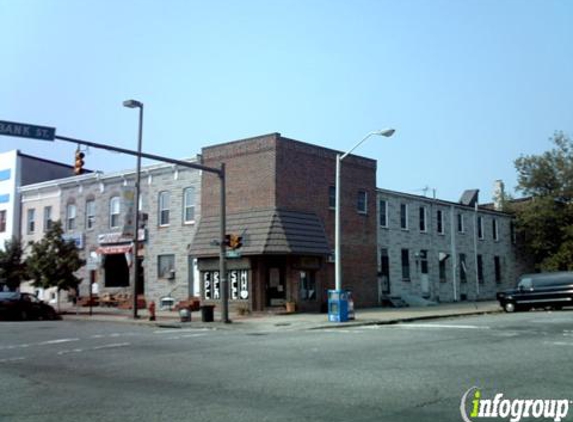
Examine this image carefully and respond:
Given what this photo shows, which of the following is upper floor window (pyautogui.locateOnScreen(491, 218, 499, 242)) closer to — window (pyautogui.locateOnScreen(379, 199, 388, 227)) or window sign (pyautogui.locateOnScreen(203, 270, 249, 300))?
window (pyautogui.locateOnScreen(379, 199, 388, 227))

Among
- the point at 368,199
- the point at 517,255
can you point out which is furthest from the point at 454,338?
the point at 517,255

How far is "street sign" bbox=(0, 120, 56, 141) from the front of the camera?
17375mm

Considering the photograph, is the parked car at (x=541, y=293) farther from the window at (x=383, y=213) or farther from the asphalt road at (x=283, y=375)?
the asphalt road at (x=283, y=375)

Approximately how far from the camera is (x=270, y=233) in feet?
97.3

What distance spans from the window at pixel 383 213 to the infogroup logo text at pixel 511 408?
2992 cm

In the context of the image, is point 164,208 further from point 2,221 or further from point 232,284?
point 2,221

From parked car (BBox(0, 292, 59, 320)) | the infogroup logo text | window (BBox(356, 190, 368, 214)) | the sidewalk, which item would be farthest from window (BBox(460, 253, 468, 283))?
the infogroup logo text

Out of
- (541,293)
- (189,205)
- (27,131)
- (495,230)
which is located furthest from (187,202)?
(495,230)

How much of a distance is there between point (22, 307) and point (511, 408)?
90.1 ft

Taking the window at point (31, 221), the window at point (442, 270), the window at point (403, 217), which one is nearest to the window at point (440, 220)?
the window at point (442, 270)

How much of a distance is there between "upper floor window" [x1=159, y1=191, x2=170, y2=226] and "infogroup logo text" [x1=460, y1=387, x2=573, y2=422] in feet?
94.8

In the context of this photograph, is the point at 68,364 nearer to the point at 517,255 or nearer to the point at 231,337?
the point at 231,337

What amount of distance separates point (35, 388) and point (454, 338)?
35.2ft

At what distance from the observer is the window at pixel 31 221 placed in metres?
43.2
